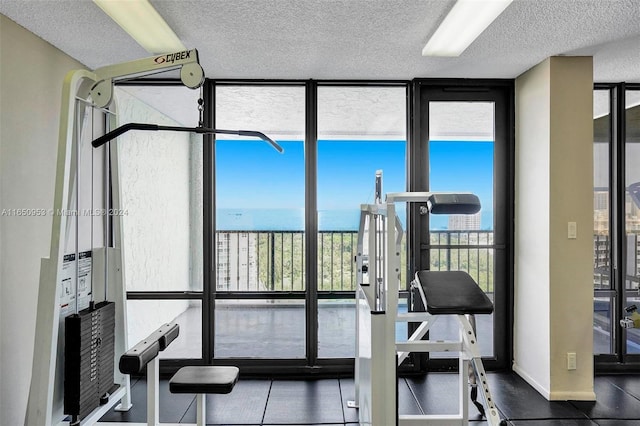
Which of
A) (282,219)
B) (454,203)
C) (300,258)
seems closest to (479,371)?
(454,203)

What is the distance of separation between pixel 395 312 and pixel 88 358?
66.8 inches

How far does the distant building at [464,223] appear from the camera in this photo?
3.53 metres

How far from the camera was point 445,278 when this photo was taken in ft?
8.13

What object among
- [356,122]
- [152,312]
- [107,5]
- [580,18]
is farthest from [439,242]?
[107,5]

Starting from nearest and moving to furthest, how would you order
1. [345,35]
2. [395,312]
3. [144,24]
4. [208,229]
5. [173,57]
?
1. [395,312]
2. [173,57]
3. [144,24]
4. [345,35]
5. [208,229]

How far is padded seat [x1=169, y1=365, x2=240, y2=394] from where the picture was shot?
1980 millimetres

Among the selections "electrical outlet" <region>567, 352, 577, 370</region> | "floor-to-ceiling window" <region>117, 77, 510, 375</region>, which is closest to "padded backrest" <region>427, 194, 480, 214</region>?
"floor-to-ceiling window" <region>117, 77, 510, 375</region>

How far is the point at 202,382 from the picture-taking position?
6.54ft

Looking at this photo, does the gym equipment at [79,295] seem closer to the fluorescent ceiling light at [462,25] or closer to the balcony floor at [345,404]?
the balcony floor at [345,404]

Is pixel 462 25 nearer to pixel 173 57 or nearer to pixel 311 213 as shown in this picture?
pixel 173 57

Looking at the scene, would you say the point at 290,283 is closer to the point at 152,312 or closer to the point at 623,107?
the point at 152,312

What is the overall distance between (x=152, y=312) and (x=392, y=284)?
2329 mm

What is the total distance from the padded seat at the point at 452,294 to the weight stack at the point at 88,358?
1.85 meters

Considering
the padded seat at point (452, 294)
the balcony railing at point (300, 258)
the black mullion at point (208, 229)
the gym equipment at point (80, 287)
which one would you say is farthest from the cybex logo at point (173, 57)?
the padded seat at point (452, 294)
